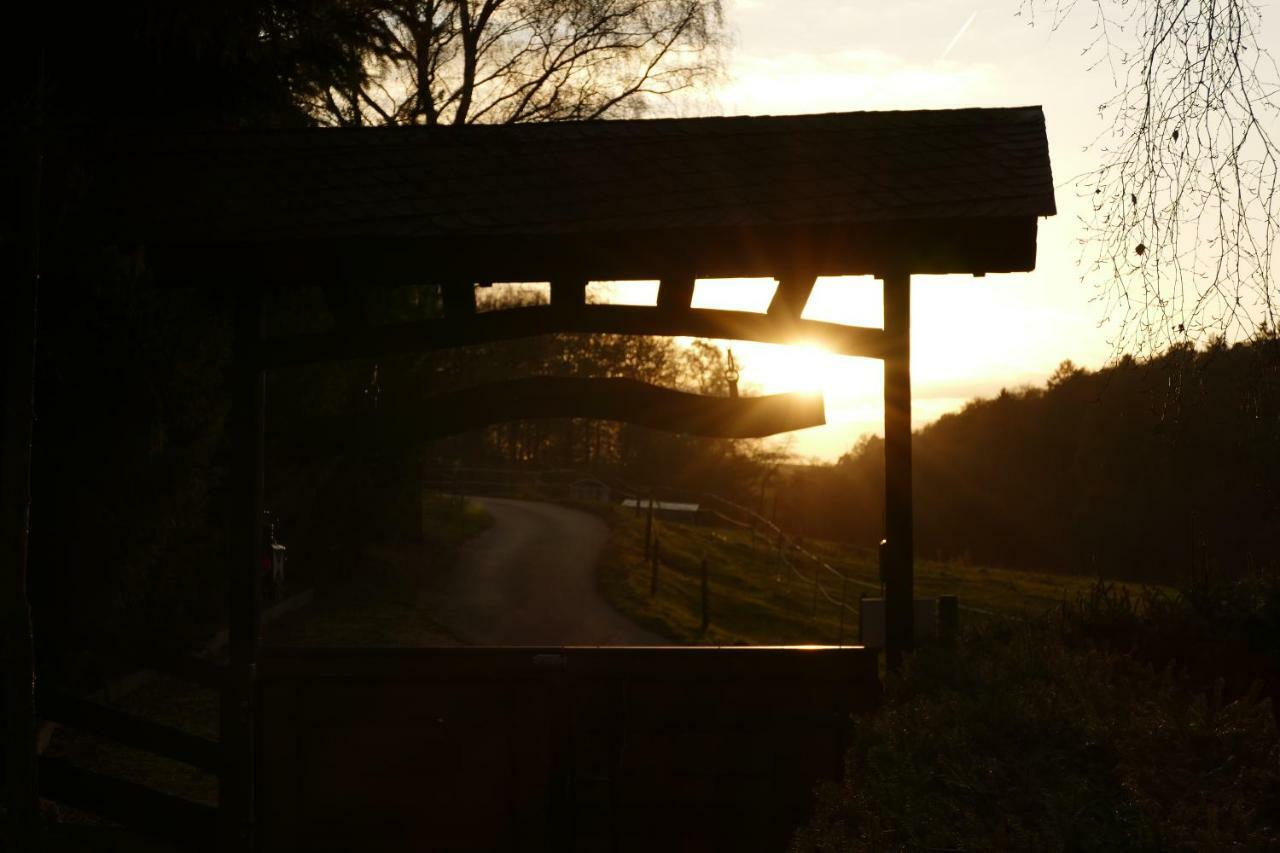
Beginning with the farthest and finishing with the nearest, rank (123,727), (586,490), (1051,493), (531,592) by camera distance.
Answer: (586,490) < (1051,493) < (531,592) < (123,727)

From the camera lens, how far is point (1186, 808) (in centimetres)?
439

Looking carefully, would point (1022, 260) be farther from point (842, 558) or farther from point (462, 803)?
point (842, 558)

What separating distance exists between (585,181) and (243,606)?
342 centimetres

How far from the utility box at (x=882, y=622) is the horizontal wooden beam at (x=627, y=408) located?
129cm

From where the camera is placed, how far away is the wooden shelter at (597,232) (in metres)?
7.75

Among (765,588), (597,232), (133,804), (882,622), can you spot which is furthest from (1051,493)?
(133,804)

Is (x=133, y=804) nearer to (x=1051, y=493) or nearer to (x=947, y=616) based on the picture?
(x=947, y=616)

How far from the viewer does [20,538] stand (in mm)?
7387

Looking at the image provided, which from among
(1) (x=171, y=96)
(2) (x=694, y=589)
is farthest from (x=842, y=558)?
(1) (x=171, y=96)

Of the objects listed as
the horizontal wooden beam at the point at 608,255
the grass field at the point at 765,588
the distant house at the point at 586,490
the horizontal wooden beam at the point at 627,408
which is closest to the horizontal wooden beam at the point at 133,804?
the horizontal wooden beam at the point at 627,408

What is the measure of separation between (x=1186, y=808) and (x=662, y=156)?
208 inches

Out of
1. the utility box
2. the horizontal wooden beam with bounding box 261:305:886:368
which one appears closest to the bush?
the utility box

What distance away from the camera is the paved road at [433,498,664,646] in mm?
18641

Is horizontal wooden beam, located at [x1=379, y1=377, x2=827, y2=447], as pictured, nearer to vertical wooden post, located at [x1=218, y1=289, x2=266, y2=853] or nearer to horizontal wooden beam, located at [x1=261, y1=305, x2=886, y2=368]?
horizontal wooden beam, located at [x1=261, y1=305, x2=886, y2=368]
